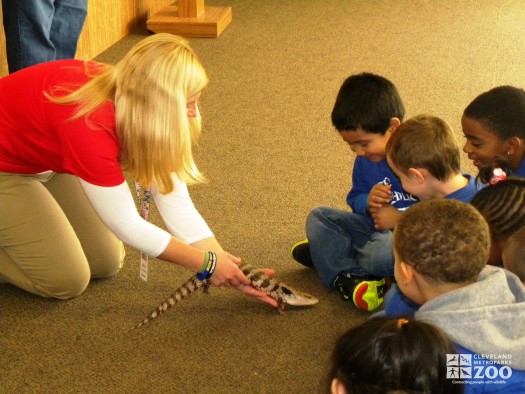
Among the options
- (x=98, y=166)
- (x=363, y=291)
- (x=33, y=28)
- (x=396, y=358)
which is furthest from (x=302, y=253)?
(x=33, y=28)

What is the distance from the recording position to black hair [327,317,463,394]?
3.92 feet

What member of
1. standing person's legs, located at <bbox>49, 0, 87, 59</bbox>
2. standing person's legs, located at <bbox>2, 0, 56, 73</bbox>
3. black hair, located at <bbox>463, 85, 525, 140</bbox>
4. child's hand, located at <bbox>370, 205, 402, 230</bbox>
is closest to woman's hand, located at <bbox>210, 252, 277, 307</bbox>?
child's hand, located at <bbox>370, 205, 402, 230</bbox>

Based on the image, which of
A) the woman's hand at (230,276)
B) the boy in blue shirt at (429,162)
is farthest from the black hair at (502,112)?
the woman's hand at (230,276)

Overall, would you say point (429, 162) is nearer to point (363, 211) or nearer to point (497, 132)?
point (497, 132)

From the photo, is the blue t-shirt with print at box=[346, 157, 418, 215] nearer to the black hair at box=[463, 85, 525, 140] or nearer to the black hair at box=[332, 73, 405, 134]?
the black hair at box=[332, 73, 405, 134]

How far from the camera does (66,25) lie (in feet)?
11.3

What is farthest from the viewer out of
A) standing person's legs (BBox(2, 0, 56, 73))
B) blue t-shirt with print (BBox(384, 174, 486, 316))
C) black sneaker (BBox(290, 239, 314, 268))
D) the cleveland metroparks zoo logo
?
standing person's legs (BBox(2, 0, 56, 73))

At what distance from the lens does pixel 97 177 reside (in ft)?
6.18

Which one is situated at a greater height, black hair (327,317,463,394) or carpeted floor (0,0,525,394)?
black hair (327,317,463,394)

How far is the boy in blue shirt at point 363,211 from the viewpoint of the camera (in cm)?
224

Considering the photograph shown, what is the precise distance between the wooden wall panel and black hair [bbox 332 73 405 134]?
2186mm

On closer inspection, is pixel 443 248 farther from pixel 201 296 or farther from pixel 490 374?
pixel 201 296

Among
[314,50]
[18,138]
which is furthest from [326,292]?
[314,50]

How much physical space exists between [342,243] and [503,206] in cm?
68
